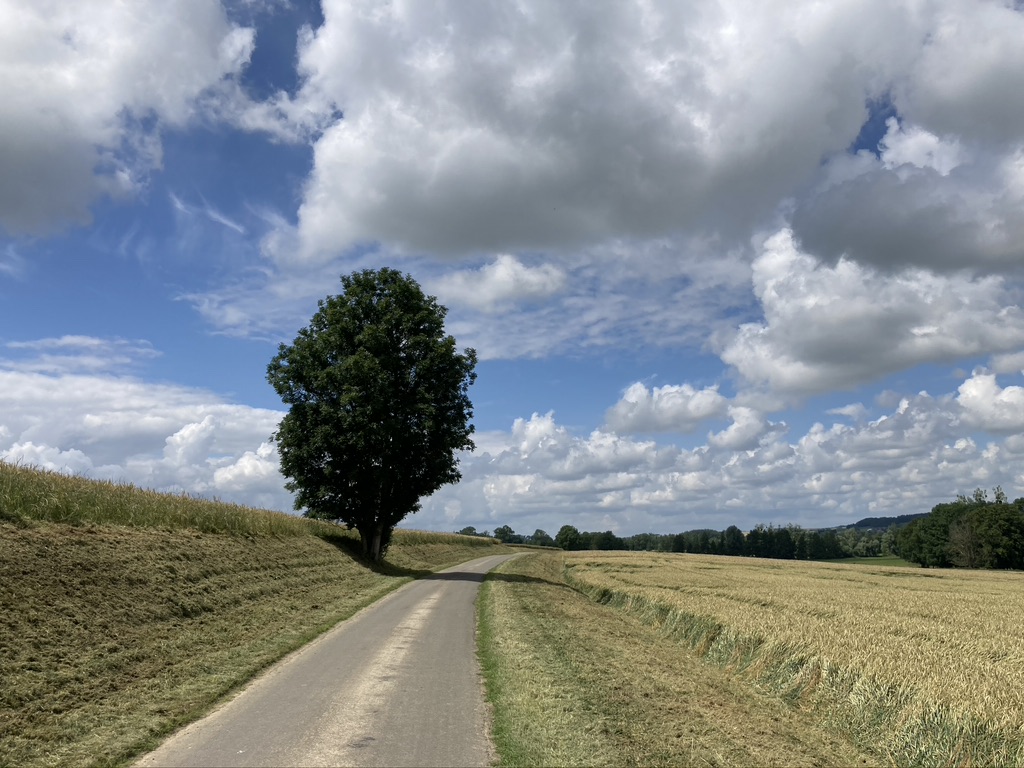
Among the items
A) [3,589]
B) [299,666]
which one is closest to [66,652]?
[3,589]

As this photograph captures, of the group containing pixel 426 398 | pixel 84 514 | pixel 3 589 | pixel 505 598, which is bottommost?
pixel 505 598

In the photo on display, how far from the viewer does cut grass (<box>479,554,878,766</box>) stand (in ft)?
26.8

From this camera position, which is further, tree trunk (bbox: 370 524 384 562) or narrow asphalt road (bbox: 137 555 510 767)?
tree trunk (bbox: 370 524 384 562)

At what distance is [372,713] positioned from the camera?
9.44m

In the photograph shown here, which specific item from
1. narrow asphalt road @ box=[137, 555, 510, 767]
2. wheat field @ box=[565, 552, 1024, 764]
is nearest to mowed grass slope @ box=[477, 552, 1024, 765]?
wheat field @ box=[565, 552, 1024, 764]

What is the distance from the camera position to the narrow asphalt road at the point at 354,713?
304 inches

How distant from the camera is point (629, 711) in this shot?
983 cm

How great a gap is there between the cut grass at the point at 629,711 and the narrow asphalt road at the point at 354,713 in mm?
567

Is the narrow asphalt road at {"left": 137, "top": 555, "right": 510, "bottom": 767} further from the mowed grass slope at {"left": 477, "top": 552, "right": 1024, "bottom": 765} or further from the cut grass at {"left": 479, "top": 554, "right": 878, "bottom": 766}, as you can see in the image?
the mowed grass slope at {"left": 477, "top": 552, "right": 1024, "bottom": 765}

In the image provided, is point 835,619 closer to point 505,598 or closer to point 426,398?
point 505,598

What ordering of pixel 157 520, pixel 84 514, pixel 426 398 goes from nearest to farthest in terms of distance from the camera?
pixel 84 514 → pixel 157 520 → pixel 426 398

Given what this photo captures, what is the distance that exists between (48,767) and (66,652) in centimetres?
433

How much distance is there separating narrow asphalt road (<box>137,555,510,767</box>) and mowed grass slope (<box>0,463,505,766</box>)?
2.18 ft

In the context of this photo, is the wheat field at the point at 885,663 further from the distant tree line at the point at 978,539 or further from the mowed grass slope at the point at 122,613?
the distant tree line at the point at 978,539
